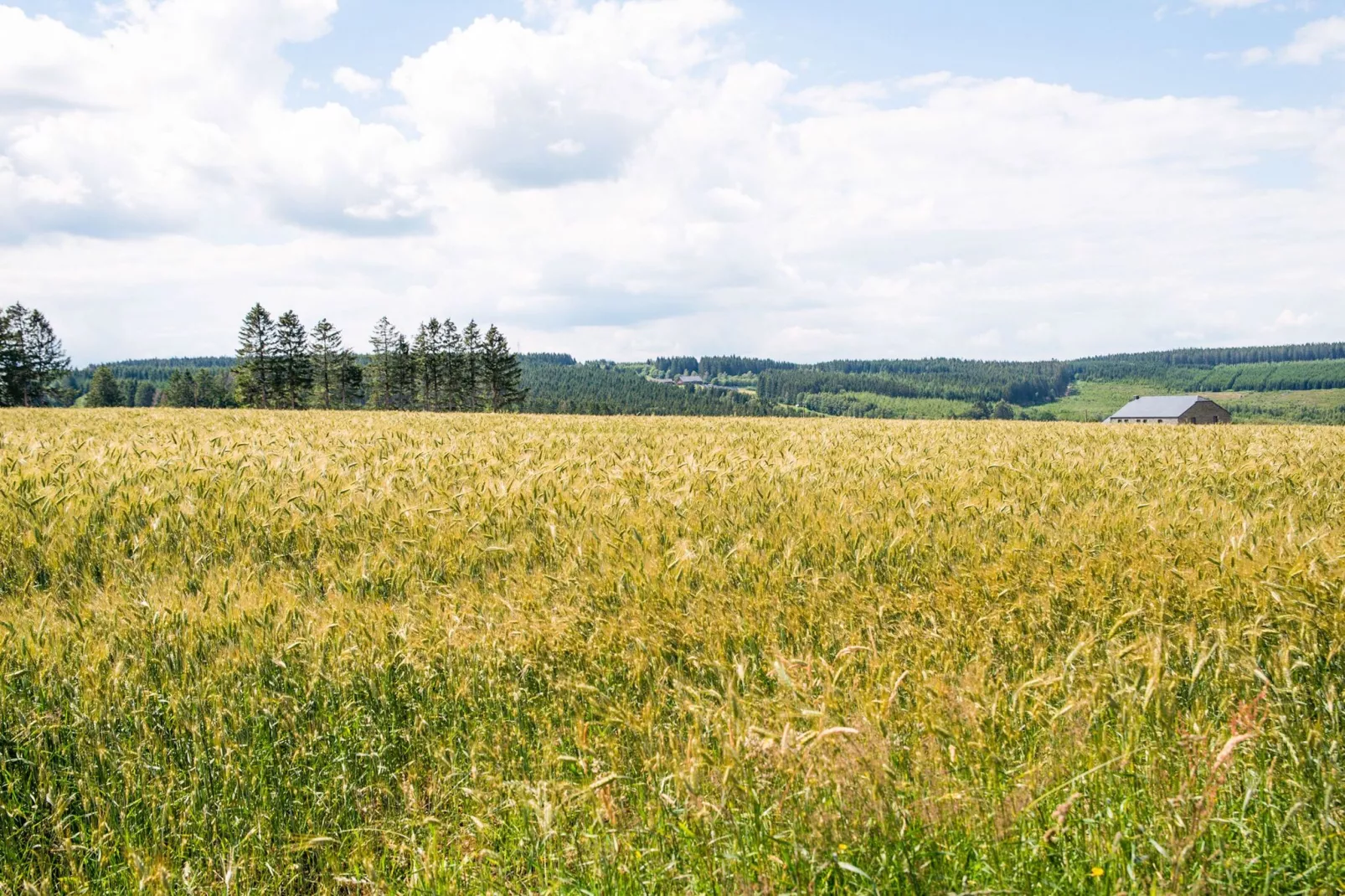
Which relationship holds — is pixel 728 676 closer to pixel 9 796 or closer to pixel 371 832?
pixel 371 832

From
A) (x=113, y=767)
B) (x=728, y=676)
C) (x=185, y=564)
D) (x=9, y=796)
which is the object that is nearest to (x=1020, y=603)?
(x=728, y=676)

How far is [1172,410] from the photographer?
11406 cm

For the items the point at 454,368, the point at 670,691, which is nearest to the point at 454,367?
the point at 454,368

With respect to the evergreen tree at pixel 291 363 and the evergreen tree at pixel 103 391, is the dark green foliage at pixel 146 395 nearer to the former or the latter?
the evergreen tree at pixel 103 391

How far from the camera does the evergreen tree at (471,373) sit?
105125 mm

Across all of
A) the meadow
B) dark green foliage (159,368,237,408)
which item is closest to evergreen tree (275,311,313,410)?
dark green foliage (159,368,237,408)

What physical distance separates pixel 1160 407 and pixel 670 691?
140m

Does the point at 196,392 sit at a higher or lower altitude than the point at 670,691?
higher

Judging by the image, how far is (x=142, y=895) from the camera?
2928mm

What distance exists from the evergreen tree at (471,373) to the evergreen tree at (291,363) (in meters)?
21.8

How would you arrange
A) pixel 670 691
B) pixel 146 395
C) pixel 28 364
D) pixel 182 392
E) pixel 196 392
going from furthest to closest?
pixel 146 395, pixel 196 392, pixel 182 392, pixel 28 364, pixel 670 691

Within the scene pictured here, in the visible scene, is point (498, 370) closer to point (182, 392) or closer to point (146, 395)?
point (182, 392)

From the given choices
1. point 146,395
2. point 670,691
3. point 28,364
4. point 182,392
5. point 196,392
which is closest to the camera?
point 670,691

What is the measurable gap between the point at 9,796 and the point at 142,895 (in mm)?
1231
